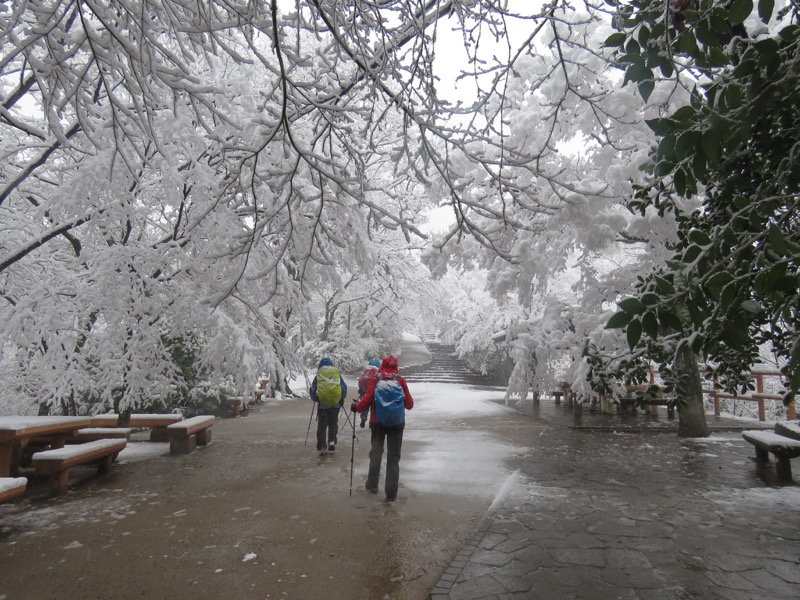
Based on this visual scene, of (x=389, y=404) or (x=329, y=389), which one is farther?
(x=329, y=389)

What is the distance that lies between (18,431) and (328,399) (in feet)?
14.1

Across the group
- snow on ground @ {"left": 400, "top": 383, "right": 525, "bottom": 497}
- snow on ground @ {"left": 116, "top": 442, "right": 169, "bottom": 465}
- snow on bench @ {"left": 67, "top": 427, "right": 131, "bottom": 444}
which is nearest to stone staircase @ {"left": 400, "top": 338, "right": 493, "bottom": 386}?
snow on ground @ {"left": 400, "top": 383, "right": 525, "bottom": 497}

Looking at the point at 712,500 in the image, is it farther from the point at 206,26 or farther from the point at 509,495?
the point at 206,26

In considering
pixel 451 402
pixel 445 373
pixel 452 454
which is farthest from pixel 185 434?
pixel 445 373

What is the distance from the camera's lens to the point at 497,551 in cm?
448

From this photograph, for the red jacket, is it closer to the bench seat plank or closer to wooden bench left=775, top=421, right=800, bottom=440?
wooden bench left=775, top=421, right=800, bottom=440

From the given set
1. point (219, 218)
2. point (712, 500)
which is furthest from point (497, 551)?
point (219, 218)

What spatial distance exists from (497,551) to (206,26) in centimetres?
498

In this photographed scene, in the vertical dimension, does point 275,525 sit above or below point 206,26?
below

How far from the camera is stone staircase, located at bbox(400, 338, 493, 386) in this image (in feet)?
87.0

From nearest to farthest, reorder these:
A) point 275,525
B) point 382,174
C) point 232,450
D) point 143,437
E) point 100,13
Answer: point 100,13 → point 275,525 → point 232,450 → point 143,437 → point 382,174

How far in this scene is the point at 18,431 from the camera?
6309 mm

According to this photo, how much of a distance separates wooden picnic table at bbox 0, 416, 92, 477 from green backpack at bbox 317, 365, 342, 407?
11.9 feet

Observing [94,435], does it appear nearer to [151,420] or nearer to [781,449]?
[151,420]
